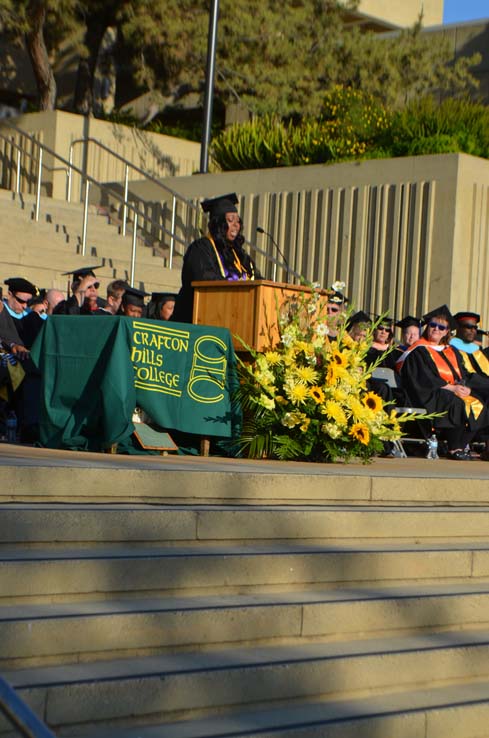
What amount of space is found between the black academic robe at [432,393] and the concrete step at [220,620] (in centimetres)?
512

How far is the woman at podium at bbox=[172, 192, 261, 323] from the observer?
31.2 ft

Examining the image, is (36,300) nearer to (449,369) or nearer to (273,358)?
(449,369)

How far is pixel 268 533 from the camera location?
6.48m

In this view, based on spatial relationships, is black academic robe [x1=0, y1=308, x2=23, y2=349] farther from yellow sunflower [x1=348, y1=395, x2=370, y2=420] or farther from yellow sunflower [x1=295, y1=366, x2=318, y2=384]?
yellow sunflower [x1=348, y1=395, x2=370, y2=420]

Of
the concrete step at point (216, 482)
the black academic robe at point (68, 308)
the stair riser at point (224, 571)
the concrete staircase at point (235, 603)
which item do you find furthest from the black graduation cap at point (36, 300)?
the stair riser at point (224, 571)

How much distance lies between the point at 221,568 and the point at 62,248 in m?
11.8

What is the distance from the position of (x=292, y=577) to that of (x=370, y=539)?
87 centimetres

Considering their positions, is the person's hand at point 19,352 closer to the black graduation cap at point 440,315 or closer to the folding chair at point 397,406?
the folding chair at point 397,406

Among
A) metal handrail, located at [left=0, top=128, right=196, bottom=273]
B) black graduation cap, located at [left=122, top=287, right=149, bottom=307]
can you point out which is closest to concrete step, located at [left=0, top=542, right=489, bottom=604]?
black graduation cap, located at [left=122, top=287, right=149, bottom=307]

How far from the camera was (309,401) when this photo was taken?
8516 millimetres

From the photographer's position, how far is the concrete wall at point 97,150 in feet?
72.4

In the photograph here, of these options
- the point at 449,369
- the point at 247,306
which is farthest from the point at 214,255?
the point at 449,369

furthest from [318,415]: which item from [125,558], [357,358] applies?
[125,558]

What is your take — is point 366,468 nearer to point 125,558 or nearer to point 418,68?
point 125,558
